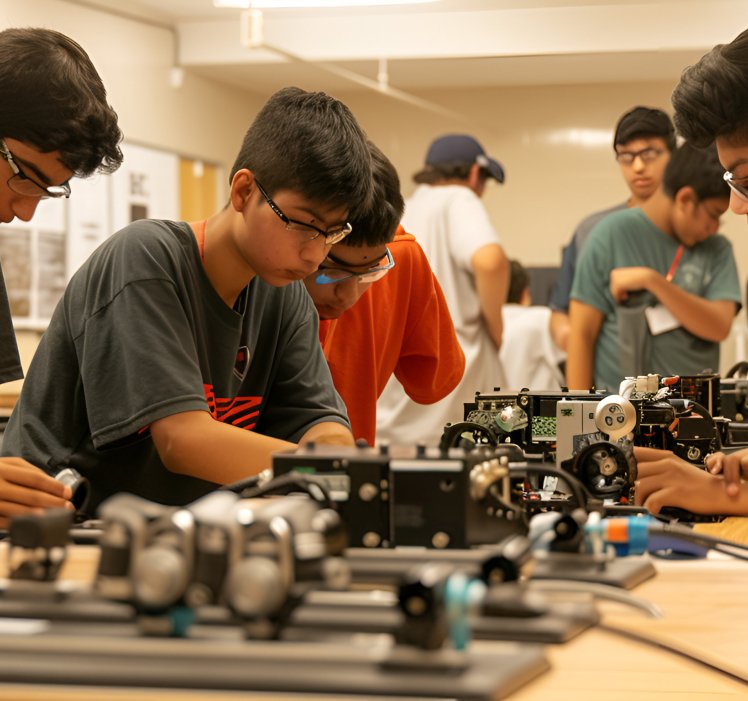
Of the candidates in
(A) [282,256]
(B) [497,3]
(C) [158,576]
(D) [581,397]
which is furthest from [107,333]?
(B) [497,3]

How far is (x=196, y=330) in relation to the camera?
1.93 m

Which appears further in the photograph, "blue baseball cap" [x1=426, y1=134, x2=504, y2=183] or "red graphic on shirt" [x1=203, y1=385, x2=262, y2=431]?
"blue baseball cap" [x1=426, y1=134, x2=504, y2=183]

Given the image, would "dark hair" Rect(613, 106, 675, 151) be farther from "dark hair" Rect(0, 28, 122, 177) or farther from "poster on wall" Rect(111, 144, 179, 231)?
"poster on wall" Rect(111, 144, 179, 231)

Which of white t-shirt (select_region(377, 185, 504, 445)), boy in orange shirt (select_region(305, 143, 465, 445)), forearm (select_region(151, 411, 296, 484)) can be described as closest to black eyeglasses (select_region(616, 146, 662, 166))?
white t-shirt (select_region(377, 185, 504, 445))

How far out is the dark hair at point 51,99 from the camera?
1.93 meters

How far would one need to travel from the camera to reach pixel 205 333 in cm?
196

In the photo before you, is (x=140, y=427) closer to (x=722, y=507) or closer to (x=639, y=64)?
(x=722, y=507)

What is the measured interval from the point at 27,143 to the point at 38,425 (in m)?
0.48

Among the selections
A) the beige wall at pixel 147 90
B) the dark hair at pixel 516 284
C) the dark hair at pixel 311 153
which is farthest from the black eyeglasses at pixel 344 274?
the dark hair at pixel 516 284

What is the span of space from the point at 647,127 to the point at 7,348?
7.60ft

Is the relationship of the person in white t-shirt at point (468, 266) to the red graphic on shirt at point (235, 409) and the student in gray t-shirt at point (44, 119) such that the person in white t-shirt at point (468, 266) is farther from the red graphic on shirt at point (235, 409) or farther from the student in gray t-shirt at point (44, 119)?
the student in gray t-shirt at point (44, 119)

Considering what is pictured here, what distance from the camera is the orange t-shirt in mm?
2578

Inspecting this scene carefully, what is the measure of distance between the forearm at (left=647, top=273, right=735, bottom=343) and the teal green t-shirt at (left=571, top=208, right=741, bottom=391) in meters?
0.03

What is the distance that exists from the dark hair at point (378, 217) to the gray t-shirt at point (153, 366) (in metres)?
0.17
